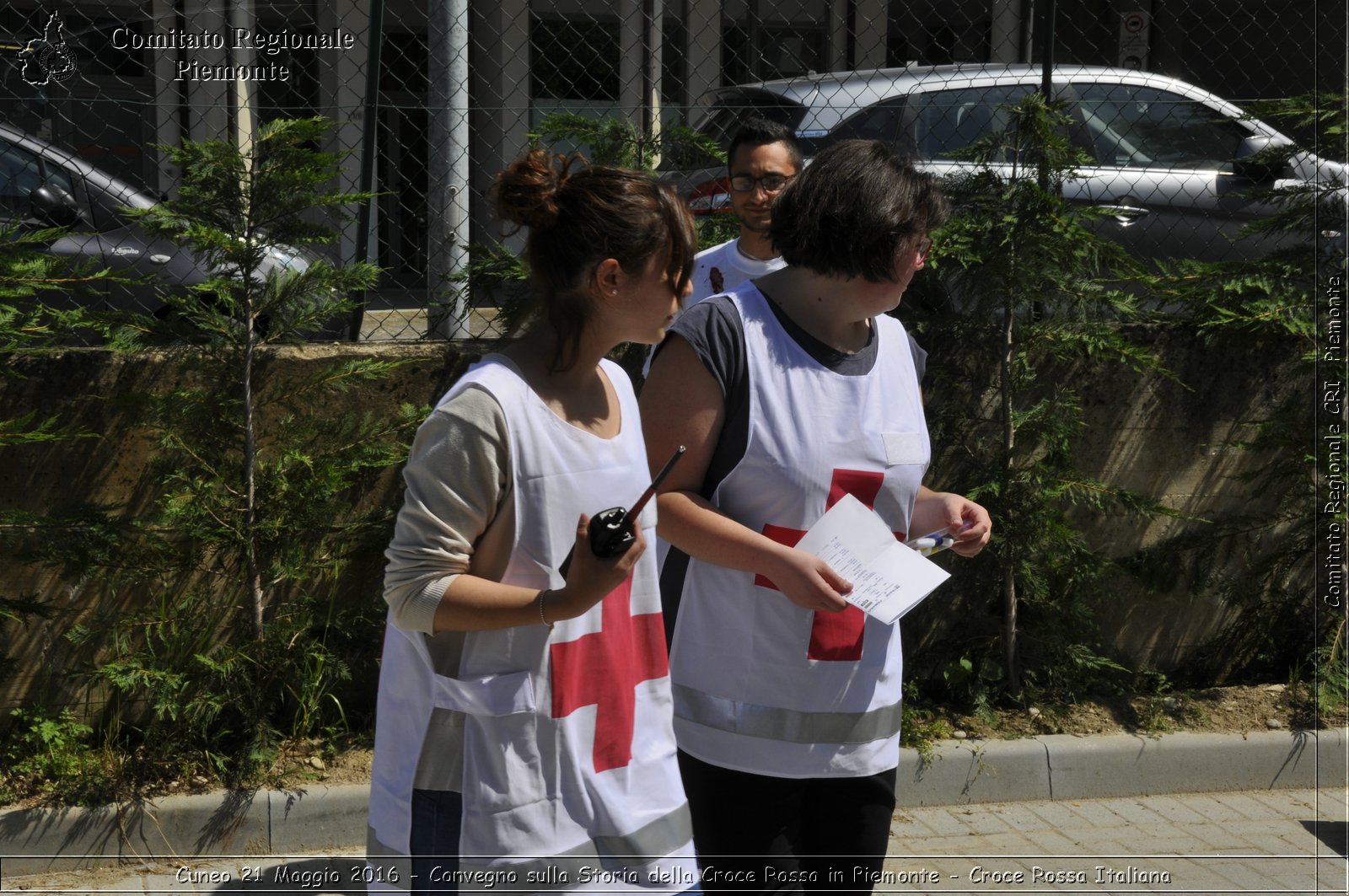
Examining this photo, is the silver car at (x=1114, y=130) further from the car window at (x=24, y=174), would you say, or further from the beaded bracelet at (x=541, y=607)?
the beaded bracelet at (x=541, y=607)

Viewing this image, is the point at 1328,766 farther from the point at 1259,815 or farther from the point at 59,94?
the point at 59,94

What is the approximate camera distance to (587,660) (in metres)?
2.01

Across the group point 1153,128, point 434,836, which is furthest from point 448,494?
point 1153,128

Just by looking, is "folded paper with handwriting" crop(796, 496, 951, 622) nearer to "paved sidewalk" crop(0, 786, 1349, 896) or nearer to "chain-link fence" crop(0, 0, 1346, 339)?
"paved sidewalk" crop(0, 786, 1349, 896)

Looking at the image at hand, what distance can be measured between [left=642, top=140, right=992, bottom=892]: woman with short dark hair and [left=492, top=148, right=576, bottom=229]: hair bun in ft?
1.39

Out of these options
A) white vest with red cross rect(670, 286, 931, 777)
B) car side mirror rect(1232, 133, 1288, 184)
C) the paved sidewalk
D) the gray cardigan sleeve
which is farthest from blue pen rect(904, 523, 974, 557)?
car side mirror rect(1232, 133, 1288, 184)

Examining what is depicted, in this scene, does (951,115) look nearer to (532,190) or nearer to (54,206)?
(54,206)

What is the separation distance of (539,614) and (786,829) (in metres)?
0.84

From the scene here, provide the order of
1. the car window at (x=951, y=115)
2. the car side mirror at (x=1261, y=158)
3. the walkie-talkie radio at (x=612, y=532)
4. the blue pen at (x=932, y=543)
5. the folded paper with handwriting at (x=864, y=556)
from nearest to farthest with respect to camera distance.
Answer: the walkie-talkie radio at (x=612, y=532)
the folded paper with handwriting at (x=864, y=556)
the blue pen at (x=932, y=543)
the car window at (x=951, y=115)
the car side mirror at (x=1261, y=158)

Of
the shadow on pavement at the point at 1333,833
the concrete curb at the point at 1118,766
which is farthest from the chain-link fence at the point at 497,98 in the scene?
the shadow on pavement at the point at 1333,833

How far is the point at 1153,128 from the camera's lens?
674 cm

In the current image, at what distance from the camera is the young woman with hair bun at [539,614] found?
190cm

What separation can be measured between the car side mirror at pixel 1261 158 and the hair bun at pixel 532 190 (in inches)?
183

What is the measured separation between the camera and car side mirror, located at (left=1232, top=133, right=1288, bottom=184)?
224 inches
